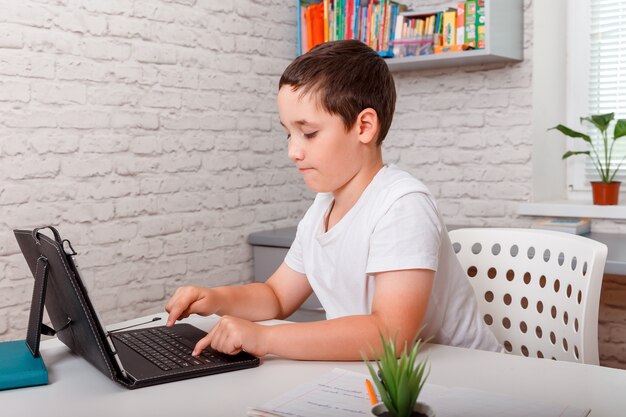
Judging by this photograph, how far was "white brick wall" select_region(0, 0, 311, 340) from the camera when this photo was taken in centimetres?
242

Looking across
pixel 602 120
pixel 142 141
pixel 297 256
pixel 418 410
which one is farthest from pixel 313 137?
pixel 602 120

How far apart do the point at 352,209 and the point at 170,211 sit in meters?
1.58

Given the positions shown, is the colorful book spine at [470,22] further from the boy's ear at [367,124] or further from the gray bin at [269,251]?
the boy's ear at [367,124]

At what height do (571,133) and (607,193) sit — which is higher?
(571,133)

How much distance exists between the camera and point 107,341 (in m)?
1.11

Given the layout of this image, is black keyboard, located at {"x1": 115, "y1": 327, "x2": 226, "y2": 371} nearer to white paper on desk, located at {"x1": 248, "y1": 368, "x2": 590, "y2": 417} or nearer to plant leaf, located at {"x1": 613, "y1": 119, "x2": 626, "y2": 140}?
white paper on desk, located at {"x1": 248, "y1": 368, "x2": 590, "y2": 417}

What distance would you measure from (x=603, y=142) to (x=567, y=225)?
0.51 meters

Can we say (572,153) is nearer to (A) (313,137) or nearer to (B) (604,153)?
(B) (604,153)

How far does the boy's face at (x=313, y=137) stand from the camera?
141cm

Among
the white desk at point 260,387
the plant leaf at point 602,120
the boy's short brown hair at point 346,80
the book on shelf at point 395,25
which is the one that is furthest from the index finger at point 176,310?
the plant leaf at point 602,120

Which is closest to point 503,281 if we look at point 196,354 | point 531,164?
point 196,354

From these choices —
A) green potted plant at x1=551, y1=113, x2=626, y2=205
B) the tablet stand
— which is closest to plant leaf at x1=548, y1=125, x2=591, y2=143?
green potted plant at x1=551, y1=113, x2=626, y2=205

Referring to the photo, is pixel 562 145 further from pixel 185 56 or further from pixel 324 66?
pixel 324 66

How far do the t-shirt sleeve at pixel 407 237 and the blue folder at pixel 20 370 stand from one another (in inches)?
22.1
